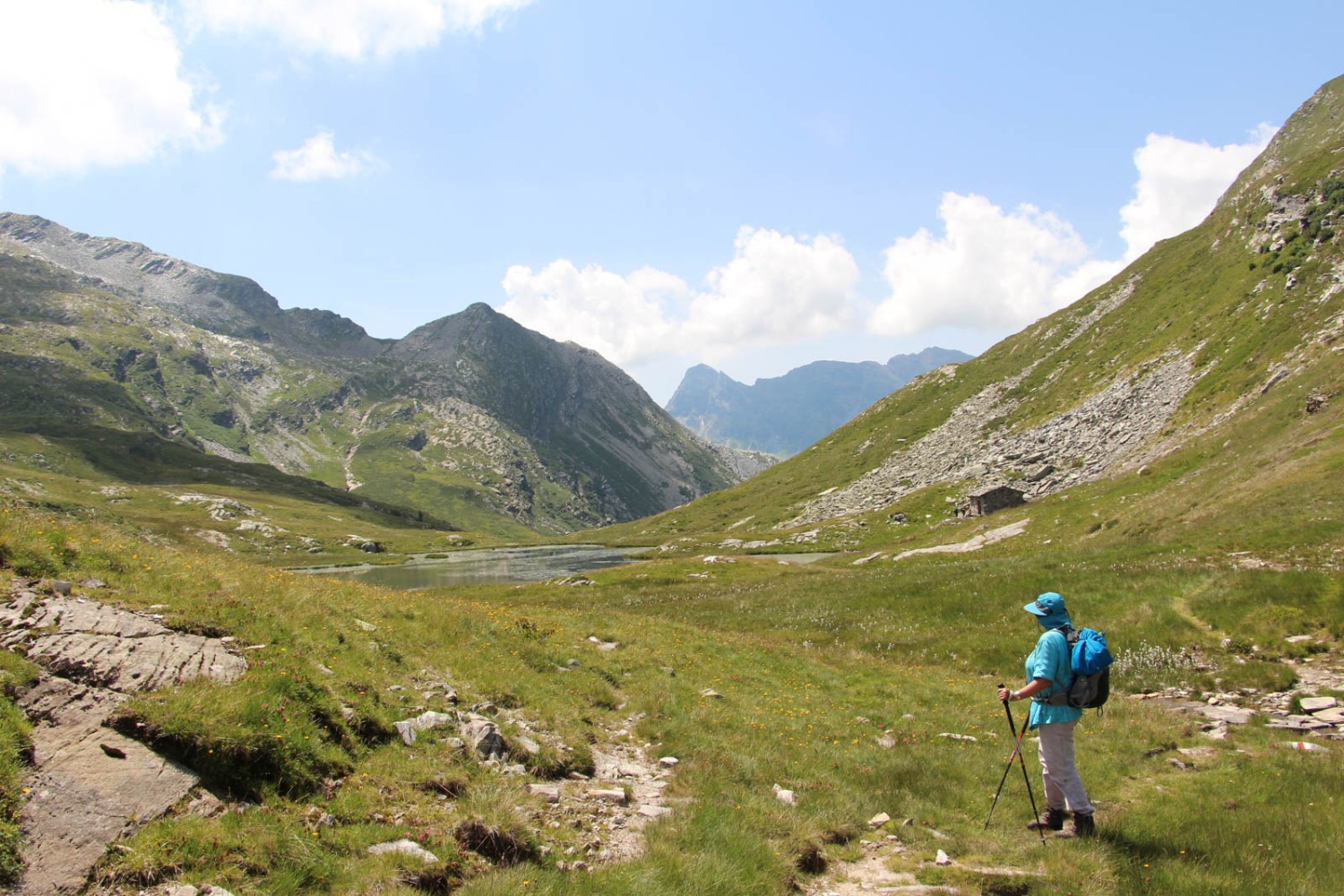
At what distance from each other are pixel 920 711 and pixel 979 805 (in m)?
6.78

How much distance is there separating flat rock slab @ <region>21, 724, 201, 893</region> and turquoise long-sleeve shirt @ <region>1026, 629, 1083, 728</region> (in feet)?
43.4

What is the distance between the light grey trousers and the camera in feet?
37.0

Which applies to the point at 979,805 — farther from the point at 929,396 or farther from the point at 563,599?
the point at 929,396

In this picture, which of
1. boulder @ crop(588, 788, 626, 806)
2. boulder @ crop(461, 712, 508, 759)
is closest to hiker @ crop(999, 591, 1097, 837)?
boulder @ crop(588, 788, 626, 806)

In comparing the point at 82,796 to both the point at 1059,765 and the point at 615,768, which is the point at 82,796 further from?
the point at 1059,765

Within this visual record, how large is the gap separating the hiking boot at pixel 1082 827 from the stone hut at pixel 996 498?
79867 mm

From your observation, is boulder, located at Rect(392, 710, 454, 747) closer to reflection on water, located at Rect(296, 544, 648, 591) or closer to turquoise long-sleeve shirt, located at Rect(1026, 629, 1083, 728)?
turquoise long-sleeve shirt, located at Rect(1026, 629, 1083, 728)

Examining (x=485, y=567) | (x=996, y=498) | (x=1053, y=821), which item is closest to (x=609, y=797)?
(x=1053, y=821)

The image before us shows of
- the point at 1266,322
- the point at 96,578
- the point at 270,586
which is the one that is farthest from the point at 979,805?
the point at 1266,322

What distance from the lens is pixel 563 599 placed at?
64938 mm

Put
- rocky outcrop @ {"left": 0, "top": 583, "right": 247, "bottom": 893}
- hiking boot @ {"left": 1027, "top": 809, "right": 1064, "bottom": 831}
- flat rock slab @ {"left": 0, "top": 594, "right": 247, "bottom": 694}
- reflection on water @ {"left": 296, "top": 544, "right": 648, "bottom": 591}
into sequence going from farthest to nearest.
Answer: reflection on water @ {"left": 296, "top": 544, "right": 648, "bottom": 591}
hiking boot @ {"left": 1027, "top": 809, "right": 1064, "bottom": 831}
flat rock slab @ {"left": 0, "top": 594, "right": 247, "bottom": 694}
rocky outcrop @ {"left": 0, "top": 583, "right": 247, "bottom": 893}

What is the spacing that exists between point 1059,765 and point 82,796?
1445cm

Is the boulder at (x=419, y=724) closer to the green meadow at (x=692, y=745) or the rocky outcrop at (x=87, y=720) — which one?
the green meadow at (x=692, y=745)

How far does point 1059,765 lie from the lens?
37.5 feet
